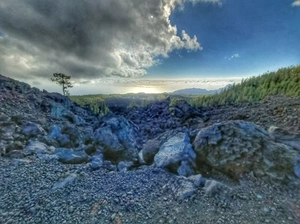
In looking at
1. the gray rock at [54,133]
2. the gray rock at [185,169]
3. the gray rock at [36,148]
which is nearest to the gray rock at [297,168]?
the gray rock at [185,169]

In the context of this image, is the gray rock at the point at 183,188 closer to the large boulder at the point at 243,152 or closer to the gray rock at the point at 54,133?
the large boulder at the point at 243,152

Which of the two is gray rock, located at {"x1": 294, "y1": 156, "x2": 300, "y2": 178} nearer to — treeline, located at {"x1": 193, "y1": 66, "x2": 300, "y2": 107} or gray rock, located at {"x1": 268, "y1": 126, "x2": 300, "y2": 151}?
gray rock, located at {"x1": 268, "y1": 126, "x2": 300, "y2": 151}

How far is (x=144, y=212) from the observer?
3.83m

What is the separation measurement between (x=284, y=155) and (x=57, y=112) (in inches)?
528

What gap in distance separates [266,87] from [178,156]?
1106 cm

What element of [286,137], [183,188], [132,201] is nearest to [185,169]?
[183,188]

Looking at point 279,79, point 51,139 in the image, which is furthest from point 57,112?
point 279,79

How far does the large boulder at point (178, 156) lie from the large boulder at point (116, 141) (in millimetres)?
1885

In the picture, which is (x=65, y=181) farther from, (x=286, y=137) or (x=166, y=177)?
(x=286, y=137)

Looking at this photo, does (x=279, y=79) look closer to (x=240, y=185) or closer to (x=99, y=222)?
(x=240, y=185)

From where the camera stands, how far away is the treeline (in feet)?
37.3

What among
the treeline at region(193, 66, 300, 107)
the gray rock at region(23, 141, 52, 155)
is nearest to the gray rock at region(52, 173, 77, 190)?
the gray rock at region(23, 141, 52, 155)

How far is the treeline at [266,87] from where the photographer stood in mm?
11375

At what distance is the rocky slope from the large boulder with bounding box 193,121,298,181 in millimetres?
24
